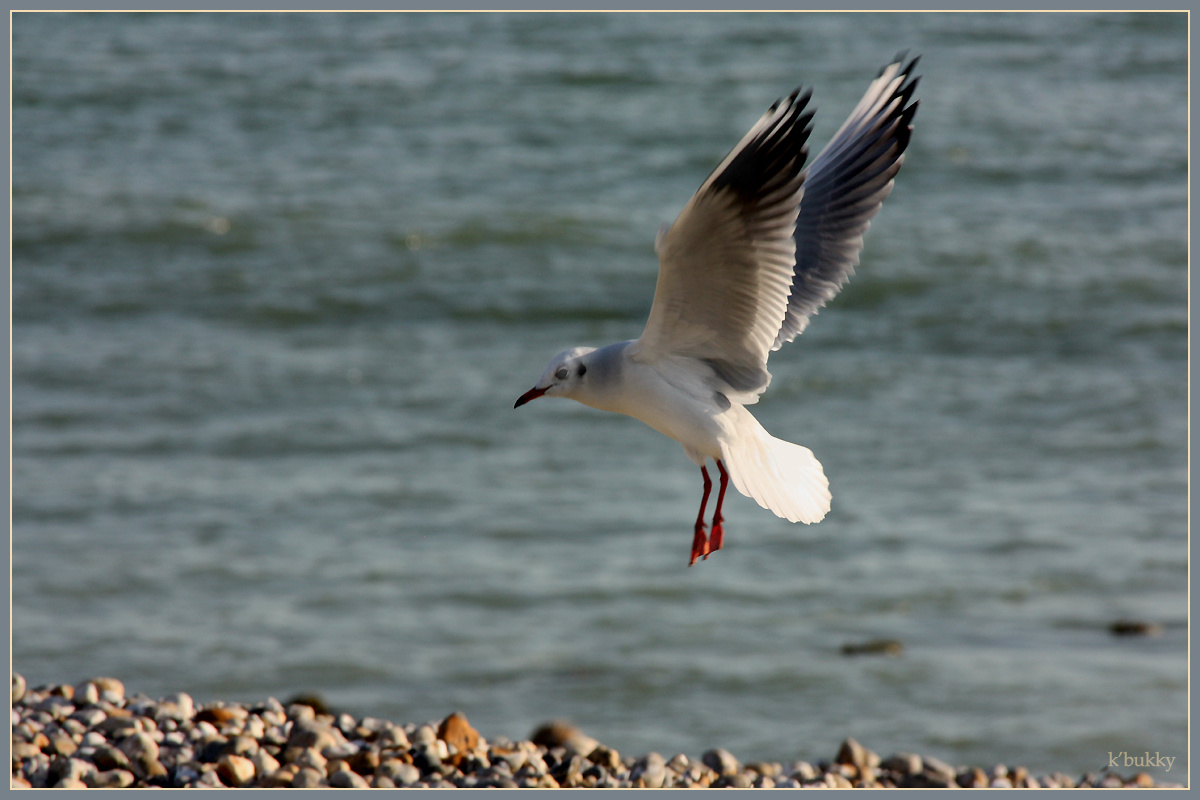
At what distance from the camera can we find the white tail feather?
3537 mm

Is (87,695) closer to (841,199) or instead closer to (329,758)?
(329,758)

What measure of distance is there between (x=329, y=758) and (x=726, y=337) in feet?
7.36

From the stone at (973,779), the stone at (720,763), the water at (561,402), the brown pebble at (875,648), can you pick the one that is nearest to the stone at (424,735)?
the water at (561,402)

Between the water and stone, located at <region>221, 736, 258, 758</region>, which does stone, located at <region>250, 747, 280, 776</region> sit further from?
the water

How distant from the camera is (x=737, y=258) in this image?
330 centimetres

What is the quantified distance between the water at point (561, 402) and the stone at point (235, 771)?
157 centimetres

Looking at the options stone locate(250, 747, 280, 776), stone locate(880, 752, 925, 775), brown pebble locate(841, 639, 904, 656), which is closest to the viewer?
stone locate(250, 747, 280, 776)

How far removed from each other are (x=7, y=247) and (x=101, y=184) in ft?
25.0

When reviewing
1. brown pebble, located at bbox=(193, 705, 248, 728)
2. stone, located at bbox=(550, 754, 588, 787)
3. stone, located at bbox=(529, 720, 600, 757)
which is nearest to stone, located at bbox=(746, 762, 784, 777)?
stone, located at bbox=(529, 720, 600, 757)

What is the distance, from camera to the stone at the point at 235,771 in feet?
14.1

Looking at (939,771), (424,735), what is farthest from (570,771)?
(939,771)

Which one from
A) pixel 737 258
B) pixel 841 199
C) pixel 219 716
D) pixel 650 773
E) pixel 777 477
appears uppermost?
pixel 841 199

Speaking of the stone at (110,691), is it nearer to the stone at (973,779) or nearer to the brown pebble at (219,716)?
the brown pebble at (219,716)

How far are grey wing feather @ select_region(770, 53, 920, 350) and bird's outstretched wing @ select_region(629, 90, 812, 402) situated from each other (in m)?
0.70
